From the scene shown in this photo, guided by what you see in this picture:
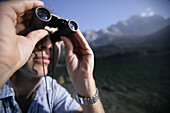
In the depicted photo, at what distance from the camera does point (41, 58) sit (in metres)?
1.33

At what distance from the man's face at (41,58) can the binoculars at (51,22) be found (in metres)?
0.16

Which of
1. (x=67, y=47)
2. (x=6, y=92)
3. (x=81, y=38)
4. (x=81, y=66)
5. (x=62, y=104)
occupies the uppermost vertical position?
(x=81, y=38)

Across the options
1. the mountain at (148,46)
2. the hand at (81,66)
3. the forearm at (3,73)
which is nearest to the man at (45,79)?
the hand at (81,66)

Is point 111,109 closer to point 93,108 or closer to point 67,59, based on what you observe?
point 93,108

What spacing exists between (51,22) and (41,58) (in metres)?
0.64

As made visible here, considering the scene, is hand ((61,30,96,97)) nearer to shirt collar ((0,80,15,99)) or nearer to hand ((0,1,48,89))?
hand ((0,1,48,89))

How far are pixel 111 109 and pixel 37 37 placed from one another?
18.0 ft

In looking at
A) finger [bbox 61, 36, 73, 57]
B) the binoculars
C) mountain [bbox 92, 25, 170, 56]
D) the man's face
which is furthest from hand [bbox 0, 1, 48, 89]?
mountain [bbox 92, 25, 170, 56]

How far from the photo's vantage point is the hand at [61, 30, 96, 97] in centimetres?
135

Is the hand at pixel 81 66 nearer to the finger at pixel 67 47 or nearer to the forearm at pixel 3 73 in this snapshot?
the finger at pixel 67 47

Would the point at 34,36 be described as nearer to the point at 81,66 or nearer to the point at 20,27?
the point at 20,27

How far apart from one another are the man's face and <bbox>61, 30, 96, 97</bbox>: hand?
274 millimetres

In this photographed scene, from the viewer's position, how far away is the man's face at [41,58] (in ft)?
4.07

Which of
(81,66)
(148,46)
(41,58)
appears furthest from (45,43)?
(148,46)
